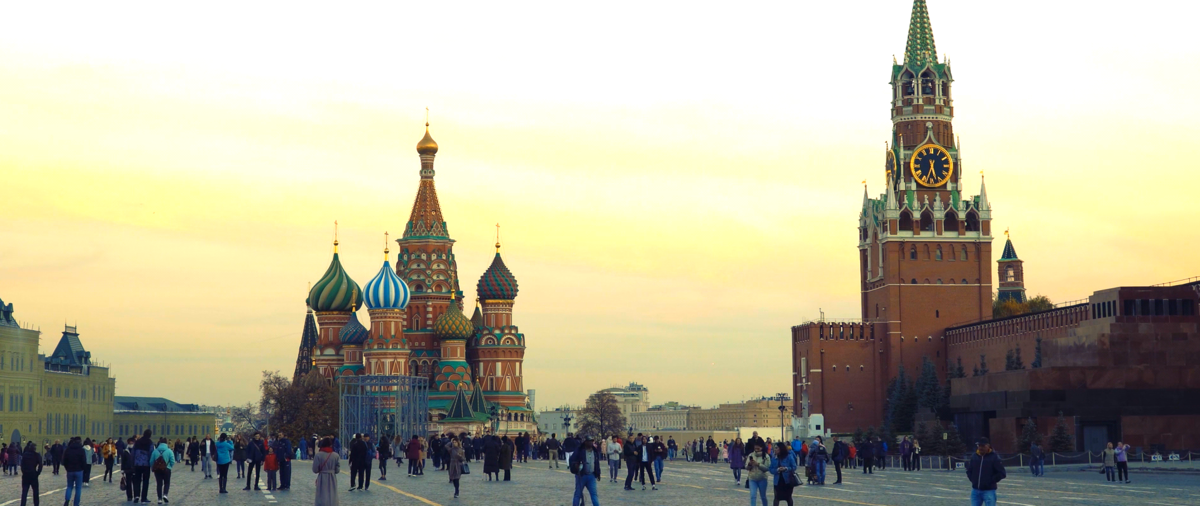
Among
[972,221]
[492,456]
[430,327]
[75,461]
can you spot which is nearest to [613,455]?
[492,456]

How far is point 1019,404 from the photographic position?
71000 mm

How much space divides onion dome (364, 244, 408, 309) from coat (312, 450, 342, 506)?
96022 mm

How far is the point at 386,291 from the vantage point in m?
117

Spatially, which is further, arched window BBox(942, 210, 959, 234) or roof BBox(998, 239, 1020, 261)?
roof BBox(998, 239, 1020, 261)

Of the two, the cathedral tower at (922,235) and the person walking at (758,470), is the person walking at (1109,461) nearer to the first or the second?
the person walking at (758,470)

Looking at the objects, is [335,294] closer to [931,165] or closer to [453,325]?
[453,325]

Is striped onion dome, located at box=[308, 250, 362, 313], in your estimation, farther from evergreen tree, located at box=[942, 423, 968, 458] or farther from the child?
the child

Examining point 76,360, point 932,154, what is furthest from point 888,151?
point 76,360

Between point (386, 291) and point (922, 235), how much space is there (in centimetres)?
3972

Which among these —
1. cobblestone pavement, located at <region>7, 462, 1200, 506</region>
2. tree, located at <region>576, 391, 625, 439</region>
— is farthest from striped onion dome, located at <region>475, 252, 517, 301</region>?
cobblestone pavement, located at <region>7, 462, 1200, 506</region>

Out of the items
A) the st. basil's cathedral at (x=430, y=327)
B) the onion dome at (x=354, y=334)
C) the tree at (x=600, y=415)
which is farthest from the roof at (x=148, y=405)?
the onion dome at (x=354, y=334)

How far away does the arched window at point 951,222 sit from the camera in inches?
4348

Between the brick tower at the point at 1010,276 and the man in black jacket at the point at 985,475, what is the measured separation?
12932 cm

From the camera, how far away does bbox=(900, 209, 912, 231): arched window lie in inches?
4338
